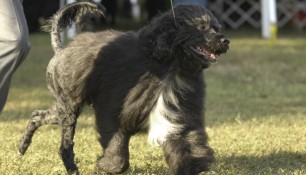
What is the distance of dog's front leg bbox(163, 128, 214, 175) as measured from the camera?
5621 millimetres

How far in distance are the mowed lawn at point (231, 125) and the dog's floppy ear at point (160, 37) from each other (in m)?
1.12

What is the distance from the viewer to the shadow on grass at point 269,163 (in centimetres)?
648

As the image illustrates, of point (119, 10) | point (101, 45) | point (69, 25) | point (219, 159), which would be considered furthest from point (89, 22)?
point (119, 10)

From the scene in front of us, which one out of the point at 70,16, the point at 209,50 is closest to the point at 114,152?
the point at 209,50

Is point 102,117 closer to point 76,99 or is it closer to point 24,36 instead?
point 76,99

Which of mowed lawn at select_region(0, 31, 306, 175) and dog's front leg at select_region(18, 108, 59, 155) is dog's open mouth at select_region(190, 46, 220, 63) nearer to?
mowed lawn at select_region(0, 31, 306, 175)

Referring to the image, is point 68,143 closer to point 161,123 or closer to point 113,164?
point 113,164

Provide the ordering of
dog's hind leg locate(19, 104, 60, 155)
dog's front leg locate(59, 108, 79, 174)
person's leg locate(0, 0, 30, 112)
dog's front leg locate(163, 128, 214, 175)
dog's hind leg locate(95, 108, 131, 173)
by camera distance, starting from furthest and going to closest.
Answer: dog's hind leg locate(19, 104, 60, 155) < dog's front leg locate(59, 108, 79, 174) < dog's hind leg locate(95, 108, 131, 173) < dog's front leg locate(163, 128, 214, 175) < person's leg locate(0, 0, 30, 112)

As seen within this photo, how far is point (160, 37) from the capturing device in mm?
5715

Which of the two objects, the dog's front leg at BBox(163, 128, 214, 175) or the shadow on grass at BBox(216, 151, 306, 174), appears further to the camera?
the shadow on grass at BBox(216, 151, 306, 174)

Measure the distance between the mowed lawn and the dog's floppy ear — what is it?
1.12 meters

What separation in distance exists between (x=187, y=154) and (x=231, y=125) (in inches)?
136

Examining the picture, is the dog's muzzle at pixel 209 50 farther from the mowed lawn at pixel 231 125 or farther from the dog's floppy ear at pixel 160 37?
the mowed lawn at pixel 231 125

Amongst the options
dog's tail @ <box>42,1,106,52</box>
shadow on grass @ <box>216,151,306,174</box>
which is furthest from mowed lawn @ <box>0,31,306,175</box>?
dog's tail @ <box>42,1,106,52</box>
